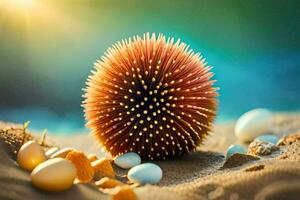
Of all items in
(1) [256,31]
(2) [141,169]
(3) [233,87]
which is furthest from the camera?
(3) [233,87]

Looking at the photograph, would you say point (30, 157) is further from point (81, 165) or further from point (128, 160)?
point (128, 160)

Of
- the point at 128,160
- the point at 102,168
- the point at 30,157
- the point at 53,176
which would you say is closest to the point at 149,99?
the point at 128,160

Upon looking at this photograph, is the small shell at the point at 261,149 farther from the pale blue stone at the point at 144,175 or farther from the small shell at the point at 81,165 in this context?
the small shell at the point at 81,165

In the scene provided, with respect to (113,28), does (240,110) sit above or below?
below

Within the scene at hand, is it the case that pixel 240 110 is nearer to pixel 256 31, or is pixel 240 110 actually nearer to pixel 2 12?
pixel 256 31

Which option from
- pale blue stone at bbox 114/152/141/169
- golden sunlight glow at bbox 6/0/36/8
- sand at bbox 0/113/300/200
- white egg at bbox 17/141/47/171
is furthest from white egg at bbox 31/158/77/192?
golden sunlight glow at bbox 6/0/36/8

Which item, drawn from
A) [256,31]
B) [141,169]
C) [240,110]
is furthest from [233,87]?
[141,169]
